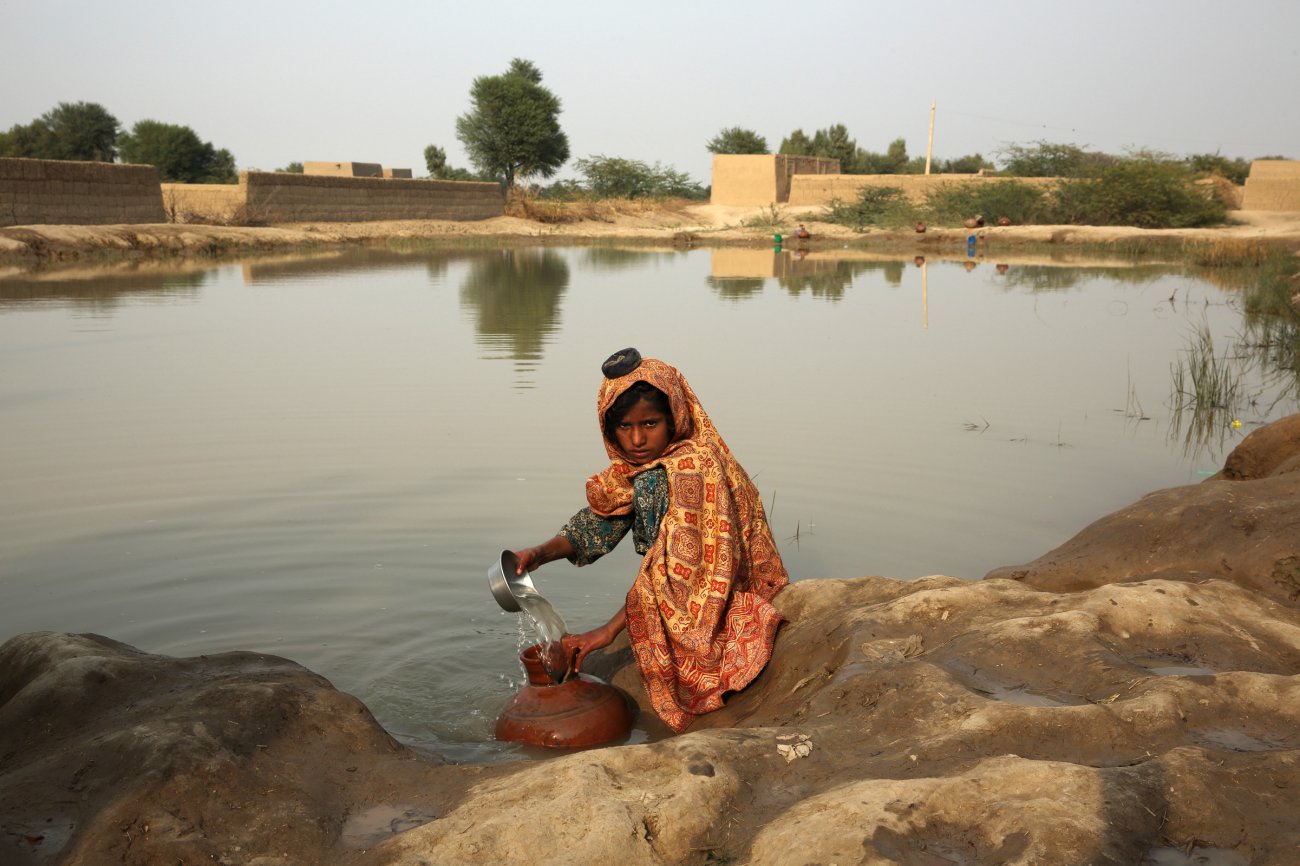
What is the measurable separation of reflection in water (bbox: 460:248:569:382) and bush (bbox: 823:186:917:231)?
14025mm

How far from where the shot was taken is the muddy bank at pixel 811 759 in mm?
2111

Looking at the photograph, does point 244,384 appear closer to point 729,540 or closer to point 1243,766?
point 729,540

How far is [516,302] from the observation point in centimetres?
1683

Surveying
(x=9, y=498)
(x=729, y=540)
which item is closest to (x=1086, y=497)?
(x=729, y=540)

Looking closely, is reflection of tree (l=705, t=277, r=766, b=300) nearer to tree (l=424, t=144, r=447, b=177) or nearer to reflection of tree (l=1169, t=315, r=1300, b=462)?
reflection of tree (l=1169, t=315, r=1300, b=462)

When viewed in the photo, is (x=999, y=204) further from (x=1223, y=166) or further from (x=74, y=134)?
(x=74, y=134)

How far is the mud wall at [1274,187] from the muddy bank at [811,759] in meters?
35.9

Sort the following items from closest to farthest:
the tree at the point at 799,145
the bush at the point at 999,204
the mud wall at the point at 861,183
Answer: the bush at the point at 999,204, the mud wall at the point at 861,183, the tree at the point at 799,145

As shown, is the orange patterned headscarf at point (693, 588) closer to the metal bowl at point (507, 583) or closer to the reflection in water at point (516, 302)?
the metal bowl at point (507, 583)

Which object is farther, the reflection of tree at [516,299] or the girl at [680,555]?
the reflection of tree at [516,299]

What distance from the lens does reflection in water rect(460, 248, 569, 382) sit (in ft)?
40.3

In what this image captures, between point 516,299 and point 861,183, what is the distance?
26.2m

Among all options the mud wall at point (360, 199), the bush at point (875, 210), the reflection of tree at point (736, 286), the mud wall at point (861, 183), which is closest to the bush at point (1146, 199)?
the mud wall at point (861, 183)

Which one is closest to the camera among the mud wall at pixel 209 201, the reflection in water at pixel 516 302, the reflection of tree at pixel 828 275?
the reflection in water at pixel 516 302
